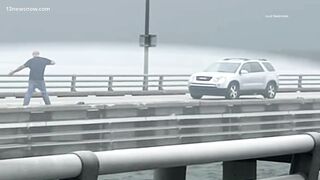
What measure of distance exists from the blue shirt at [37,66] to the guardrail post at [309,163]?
743 cm

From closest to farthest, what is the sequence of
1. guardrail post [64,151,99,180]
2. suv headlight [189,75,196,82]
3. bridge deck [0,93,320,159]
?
guardrail post [64,151,99,180]
bridge deck [0,93,320,159]
suv headlight [189,75,196,82]

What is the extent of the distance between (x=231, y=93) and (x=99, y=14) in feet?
8.79

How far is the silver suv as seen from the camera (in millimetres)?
13312

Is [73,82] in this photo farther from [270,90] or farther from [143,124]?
[143,124]

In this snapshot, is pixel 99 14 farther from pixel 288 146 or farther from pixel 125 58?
pixel 288 146

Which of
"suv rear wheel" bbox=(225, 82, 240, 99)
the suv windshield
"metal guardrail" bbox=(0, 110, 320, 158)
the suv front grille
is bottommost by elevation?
"metal guardrail" bbox=(0, 110, 320, 158)

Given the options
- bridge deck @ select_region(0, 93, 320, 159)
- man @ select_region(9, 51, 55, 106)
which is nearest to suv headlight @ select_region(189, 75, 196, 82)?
man @ select_region(9, 51, 55, 106)

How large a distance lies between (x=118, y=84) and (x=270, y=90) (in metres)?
2.65

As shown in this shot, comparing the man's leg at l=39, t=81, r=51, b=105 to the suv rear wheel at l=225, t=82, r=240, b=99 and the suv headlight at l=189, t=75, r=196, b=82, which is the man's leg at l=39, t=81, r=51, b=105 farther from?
the suv headlight at l=189, t=75, r=196, b=82

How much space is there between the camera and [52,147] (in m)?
6.84

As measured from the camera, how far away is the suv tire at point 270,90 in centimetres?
1252

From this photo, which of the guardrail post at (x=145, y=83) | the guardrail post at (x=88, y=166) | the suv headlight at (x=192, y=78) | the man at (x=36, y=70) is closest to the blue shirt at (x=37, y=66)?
the man at (x=36, y=70)

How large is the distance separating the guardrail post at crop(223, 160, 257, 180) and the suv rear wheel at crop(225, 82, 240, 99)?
284 inches

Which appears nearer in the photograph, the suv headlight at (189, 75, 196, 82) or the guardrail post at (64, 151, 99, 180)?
the guardrail post at (64, 151, 99, 180)
